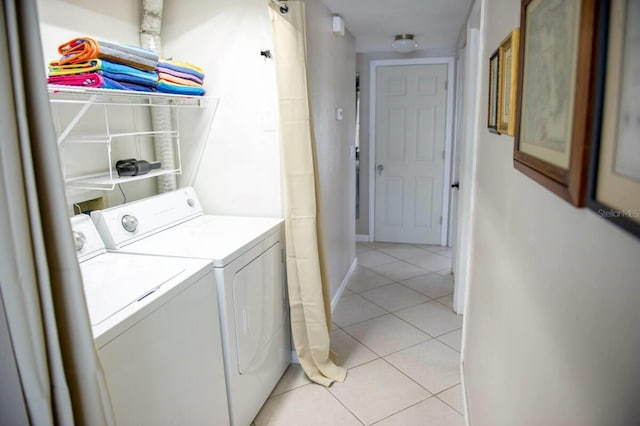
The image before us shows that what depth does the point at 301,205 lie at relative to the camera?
223 cm

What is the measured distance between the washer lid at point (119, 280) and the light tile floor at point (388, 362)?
1009 millimetres

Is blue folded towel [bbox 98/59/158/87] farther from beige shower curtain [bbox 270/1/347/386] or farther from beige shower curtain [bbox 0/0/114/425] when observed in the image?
beige shower curtain [bbox 0/0/114/425]

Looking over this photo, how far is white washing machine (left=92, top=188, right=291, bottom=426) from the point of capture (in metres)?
1.85

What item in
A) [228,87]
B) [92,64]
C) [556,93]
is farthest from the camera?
[228,87]

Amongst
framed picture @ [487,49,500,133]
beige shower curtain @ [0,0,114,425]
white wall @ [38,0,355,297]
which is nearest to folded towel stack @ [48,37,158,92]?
white wall @ [38,0,355,297]

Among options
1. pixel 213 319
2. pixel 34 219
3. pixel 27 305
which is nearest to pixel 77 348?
pixel 27 305

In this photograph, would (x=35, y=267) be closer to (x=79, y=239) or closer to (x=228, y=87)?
(x=79, y=239)

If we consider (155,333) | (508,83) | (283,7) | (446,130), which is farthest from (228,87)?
(446,130)

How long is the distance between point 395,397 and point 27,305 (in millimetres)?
1961

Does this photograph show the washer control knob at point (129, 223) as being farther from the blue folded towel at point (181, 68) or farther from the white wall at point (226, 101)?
the blue folded towel at point (181, 68)

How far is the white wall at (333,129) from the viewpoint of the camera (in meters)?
2.68

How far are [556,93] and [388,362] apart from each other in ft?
7.36

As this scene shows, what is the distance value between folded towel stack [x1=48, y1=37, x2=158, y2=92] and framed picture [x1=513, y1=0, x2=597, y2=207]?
1.51 m

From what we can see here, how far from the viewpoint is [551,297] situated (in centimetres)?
74
